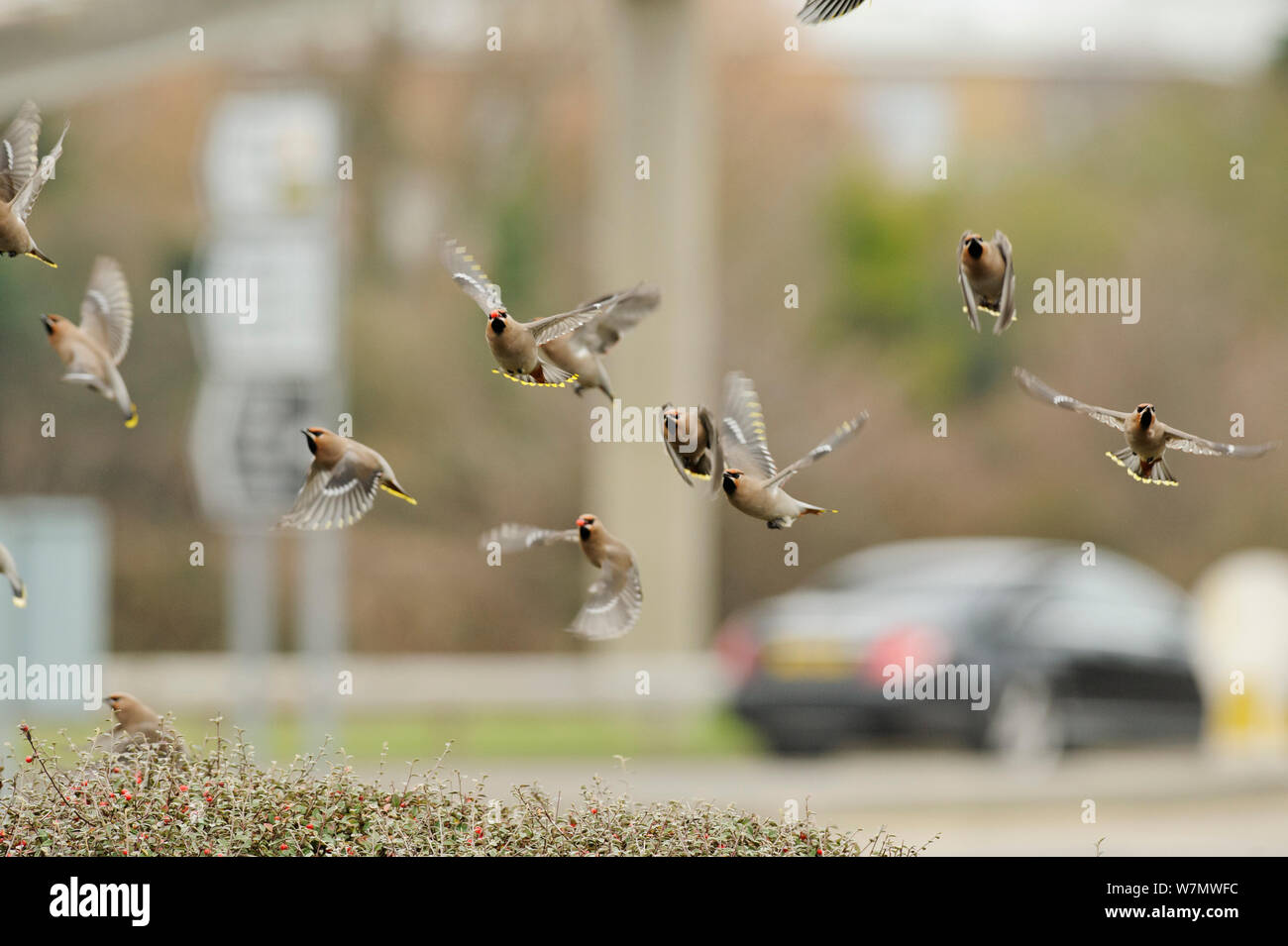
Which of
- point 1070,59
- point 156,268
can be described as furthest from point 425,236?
point 1070,59

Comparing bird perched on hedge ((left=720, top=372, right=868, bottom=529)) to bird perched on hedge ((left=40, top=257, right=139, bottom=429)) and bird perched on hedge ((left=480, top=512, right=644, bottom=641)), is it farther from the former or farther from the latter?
bird perched on hedge ((left=40, top=257, right=139, bottom=429))

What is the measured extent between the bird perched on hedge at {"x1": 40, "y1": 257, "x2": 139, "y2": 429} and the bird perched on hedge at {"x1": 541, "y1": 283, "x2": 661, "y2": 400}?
828 millimetres

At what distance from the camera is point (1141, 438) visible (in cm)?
333

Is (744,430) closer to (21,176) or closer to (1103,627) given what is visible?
(21,176)

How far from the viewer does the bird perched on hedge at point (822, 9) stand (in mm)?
3094

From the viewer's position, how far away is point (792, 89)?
23.4 metres

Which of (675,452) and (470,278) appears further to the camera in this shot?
(470,278)

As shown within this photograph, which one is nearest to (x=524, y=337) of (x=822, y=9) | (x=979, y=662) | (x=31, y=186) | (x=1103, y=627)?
(x=822, y=9)

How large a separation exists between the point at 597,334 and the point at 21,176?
118 centimetres

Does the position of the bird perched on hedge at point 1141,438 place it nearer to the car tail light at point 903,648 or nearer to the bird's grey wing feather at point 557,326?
the bird's grey wing feather at point 557,326

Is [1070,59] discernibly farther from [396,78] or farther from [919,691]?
[919,691]

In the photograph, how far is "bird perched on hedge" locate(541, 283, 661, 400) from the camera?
10.7 feet
